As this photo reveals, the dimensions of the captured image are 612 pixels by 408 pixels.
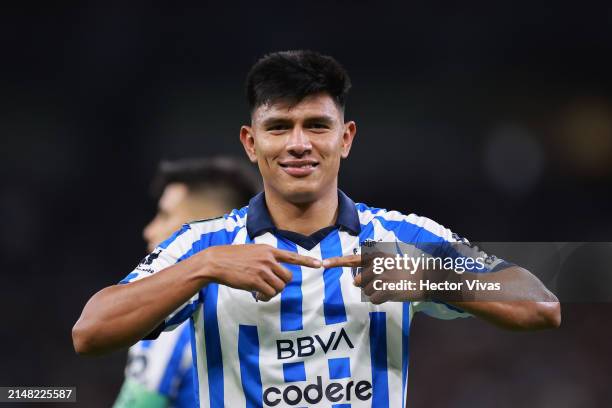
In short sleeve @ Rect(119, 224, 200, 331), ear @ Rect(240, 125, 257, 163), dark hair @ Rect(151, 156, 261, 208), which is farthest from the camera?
dark hair @ Rect(151, 156, 261, 208)

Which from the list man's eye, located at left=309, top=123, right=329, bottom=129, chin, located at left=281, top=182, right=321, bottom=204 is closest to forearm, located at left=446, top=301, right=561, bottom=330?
chin, located at left=281, top=182, right=321, bottom=204

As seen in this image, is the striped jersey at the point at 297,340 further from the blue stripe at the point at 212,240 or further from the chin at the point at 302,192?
the chin at the point at 302,192

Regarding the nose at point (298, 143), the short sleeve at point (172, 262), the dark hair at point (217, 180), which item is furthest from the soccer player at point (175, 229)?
the nose at point (298, 143)

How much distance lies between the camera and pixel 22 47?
6.57 metres

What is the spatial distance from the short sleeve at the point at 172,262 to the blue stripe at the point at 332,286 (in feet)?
1.15

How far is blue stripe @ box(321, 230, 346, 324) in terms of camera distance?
90.6 inches

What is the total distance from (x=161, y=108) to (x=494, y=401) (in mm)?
3282

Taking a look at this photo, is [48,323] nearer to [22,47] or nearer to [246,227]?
[22,47]

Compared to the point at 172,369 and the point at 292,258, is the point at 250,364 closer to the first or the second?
the point at 292,258

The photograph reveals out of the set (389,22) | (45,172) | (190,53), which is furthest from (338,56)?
(45,172)

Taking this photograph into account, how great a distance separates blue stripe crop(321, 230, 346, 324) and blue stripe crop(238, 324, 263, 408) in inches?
8.1

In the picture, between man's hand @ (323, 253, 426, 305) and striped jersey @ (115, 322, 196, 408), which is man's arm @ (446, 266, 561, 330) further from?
striped jersey @ (115, 322, 196, 408)

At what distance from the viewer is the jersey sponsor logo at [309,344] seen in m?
2.27

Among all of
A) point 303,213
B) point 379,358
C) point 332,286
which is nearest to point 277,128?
point 303,213
